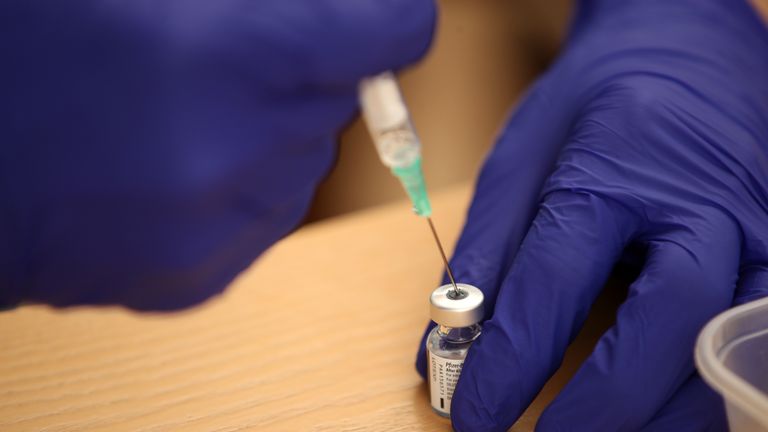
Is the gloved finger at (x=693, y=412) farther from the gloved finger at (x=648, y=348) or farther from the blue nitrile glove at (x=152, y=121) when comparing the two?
the blue nitrile glove at (x=152, y=121)

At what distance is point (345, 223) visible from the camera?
122 cm

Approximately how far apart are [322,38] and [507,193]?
435 mm

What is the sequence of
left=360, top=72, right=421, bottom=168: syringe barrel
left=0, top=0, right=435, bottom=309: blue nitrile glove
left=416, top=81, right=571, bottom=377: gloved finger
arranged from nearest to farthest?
left=0, top=0, right=435, bottom=309: blue nitrile glove → left=360, top=72, right=421, bottom=168: syringe barrel → left=416, top=81, right=571, bottom=377: gloved finger

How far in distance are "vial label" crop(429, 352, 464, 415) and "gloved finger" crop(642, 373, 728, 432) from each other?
0.18 metres

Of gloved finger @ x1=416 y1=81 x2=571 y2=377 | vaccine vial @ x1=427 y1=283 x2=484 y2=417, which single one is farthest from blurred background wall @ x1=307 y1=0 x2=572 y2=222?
vaccine vial @ x1=427 y1=283 x2=484 y2=417

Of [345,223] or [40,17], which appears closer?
[40,17]

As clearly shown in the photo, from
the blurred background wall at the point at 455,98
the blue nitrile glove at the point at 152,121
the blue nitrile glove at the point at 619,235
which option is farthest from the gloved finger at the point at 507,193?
the blurred background wall at the point at 455,98

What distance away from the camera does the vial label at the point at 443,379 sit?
0.70 meters

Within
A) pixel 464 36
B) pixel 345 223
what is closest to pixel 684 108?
pixel 345 223

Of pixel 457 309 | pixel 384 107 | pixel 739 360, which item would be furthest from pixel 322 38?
pixel 739 360

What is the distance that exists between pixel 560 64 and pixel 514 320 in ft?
1.65

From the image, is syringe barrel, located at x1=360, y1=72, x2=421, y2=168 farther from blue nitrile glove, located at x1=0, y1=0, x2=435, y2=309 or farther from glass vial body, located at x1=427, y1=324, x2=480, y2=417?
glass vial body, located at x1=427, y1=324, x2=480, y2=417

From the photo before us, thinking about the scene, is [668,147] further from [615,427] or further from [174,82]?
[174,82]

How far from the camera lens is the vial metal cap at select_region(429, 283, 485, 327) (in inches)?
26.8
